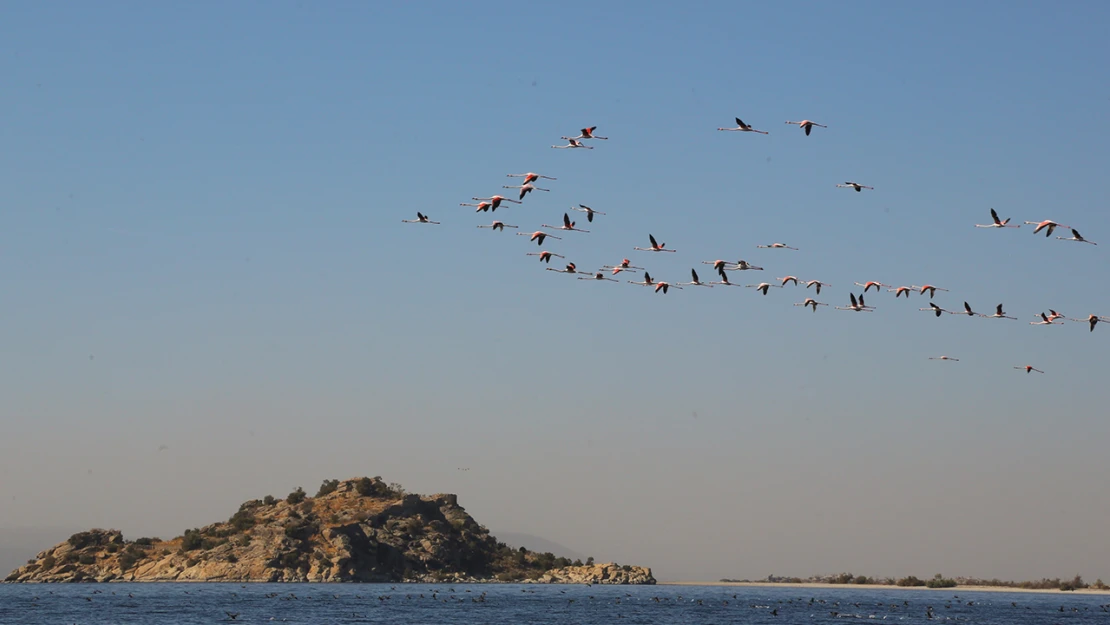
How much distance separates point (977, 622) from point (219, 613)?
2728 inches

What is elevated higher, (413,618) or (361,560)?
(361,560)

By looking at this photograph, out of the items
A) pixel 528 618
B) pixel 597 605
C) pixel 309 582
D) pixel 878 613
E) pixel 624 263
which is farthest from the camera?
pixel 309 582

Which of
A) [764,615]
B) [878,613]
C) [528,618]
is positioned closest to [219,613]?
[528,618]

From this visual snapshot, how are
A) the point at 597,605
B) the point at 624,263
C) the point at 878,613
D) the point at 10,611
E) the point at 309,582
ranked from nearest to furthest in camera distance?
the point at 624,263 < the point at 10,611 < the point at 878,613 < the point at 597,605 < the point at 309,582

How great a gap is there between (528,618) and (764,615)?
28773mm

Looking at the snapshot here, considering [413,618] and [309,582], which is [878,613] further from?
[309,582]

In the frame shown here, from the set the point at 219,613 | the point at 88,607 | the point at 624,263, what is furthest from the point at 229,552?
the point at 624,263

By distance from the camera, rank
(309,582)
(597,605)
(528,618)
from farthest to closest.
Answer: (309,582), (597,605), (528,618)

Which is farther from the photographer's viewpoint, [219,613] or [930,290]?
[219,613]

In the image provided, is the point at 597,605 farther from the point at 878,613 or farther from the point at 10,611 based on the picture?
the point at 10,611

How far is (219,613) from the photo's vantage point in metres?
107

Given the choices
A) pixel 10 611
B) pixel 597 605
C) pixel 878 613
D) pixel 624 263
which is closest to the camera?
pixel 624 263

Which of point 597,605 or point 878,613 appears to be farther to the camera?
point 597,605

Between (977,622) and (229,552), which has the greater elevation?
(229,552)
